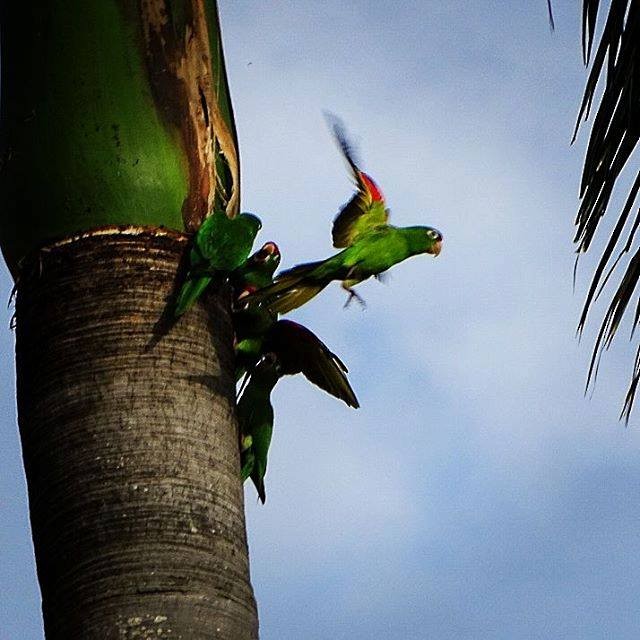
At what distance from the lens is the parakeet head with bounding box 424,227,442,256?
157 inches

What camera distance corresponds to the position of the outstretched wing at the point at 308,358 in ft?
10.3

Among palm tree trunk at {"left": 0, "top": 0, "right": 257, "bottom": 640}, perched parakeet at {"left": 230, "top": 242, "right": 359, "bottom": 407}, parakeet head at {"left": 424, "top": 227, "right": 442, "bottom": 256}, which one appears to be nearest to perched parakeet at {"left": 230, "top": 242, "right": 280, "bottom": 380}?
perched parakeet at {"left": 230, "top": 242, "right": 359, "bottom": 407}

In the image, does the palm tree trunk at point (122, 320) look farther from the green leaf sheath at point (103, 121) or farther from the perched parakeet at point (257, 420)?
the perched parakeet at point (257, 420)

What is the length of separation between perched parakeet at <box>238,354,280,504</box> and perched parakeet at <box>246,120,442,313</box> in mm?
144

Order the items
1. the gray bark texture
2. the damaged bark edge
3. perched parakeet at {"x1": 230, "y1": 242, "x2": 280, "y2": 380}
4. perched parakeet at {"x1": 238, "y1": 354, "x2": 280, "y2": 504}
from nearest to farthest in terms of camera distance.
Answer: the gray bark texture < the damaged bark edge < perched parakeet at {"x1": 230, "y1": 242, "x2": 280, "y2": 380} < perched parakeet at {"x1": 238, "y1": 354, "x2": 280, "y2": 504}

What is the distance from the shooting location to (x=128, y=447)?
8.40ft

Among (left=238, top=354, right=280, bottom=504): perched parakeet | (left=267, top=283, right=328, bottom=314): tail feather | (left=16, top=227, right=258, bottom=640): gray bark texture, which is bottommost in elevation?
(left=16, top=227, right=258, bottom=640): gray bark texture

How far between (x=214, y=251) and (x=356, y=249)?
0.80 metres

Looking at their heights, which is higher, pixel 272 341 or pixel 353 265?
pixel 353 265

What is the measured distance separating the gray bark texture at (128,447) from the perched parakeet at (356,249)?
39cm

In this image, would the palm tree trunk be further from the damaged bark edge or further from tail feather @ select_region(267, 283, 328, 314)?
tail feather @ select_region(267, 283, 328, 314)

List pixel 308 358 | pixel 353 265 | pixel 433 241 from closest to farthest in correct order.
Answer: pixel 308 358 < pixel 353 265 < pixel 433 241

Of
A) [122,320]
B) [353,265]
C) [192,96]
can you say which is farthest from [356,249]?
[122,320]

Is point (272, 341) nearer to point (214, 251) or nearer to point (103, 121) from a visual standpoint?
point (214, 251)
